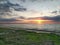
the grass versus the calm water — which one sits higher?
the calm water

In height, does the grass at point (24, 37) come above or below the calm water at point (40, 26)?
below

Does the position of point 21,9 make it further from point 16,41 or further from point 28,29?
point 16,41

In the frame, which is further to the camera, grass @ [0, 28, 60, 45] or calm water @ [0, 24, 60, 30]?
calm water @ [0, 24, 60, 30]

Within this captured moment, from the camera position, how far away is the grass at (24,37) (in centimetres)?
253

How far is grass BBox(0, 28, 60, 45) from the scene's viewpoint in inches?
99.5

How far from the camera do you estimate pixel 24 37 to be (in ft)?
8.50

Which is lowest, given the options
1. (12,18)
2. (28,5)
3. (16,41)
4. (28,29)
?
(16,41)

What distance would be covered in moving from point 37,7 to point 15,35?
603 mm

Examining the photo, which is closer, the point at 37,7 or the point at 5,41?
the point at 5,41

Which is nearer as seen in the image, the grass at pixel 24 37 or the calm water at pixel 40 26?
the grass at pixel 24 37

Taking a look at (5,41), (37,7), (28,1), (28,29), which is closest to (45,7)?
(37,7)

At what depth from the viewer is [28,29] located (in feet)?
8.77

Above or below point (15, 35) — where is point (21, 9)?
above

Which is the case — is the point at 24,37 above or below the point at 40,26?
below
